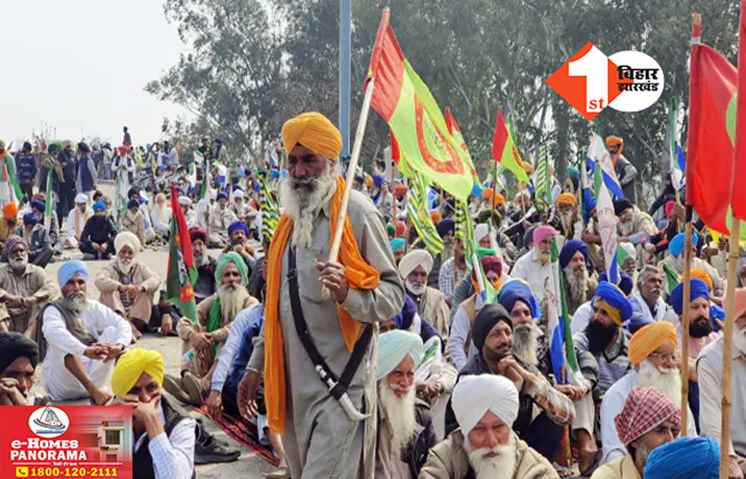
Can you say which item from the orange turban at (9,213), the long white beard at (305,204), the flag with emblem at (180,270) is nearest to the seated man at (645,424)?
the long white beard at (305,204)

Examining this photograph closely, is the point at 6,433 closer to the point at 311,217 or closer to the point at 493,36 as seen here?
the point at 311,217

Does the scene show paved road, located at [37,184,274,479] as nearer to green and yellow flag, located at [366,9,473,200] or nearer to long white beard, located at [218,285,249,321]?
long white beard, located at [218,285,249,321]

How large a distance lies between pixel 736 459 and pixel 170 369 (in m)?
6.62

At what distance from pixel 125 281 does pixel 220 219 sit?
12.6 metres

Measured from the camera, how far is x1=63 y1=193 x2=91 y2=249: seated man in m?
21.4

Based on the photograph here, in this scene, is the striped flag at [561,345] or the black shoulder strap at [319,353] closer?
the black shoulder strap at [319,353]

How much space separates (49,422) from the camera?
373 centimetres

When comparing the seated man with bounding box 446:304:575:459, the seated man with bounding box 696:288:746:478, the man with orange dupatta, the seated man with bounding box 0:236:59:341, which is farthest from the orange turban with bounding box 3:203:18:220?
the man with orange dupatta


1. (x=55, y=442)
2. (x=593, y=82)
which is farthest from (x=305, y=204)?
(x=593, y=82)

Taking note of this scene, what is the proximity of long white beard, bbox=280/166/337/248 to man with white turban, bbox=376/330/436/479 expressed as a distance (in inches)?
60.8

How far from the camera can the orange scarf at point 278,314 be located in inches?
168

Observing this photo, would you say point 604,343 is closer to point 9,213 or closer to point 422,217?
point 422,217

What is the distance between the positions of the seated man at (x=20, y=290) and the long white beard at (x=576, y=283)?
4.53 m

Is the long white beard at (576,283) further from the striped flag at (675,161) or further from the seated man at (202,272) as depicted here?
the striped flag at (675,161)
